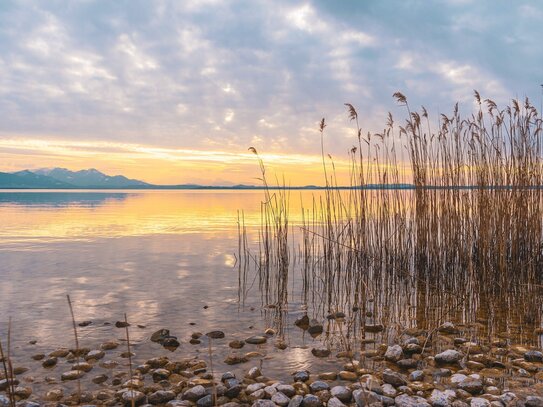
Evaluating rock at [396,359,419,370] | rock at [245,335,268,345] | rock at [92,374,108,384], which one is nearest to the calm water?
rock at [245,335,268,345]

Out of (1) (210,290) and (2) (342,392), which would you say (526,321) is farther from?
(1) (210,290)

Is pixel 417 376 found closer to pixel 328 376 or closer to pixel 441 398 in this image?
pixel 441 398

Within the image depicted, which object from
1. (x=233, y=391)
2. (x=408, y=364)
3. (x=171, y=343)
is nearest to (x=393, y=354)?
(x=408, y=364)

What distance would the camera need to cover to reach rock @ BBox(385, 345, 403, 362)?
3.92 meters

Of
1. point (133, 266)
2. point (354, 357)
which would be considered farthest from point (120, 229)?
point (354, 357)

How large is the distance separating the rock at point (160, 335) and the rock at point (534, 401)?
11.6 ft

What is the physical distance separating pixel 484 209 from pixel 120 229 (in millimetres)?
13235

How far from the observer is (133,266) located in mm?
8914

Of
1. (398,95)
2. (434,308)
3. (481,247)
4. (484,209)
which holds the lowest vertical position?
(434,308)

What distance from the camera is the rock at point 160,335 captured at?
4559mm

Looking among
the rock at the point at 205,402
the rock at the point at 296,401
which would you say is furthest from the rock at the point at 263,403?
the rock at the point at 205,402

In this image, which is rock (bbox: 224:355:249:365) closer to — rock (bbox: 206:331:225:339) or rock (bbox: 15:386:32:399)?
rock (bbox: 206:331:225:339)

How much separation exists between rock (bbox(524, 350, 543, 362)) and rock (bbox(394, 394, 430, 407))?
162cm

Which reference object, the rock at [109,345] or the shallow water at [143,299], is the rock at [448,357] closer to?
Answer: the shallow water at [143,299]
